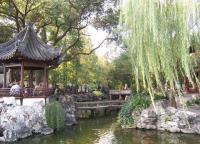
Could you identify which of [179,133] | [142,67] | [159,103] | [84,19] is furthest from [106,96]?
[142,67]

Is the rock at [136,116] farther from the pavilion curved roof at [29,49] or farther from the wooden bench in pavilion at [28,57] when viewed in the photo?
the pavilion curved roof at [29,49]

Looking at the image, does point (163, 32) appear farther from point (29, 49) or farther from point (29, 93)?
point (29, 49)

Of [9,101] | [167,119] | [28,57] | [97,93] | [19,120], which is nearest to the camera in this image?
[19,120]

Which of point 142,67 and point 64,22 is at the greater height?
point 64,22

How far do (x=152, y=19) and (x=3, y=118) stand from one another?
1082 cm

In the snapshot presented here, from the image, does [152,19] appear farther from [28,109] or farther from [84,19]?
[84,19]

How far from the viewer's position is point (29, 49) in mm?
20453

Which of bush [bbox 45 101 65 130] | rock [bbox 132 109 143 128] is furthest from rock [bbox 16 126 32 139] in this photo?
rock [bbox 132 109 143 128]

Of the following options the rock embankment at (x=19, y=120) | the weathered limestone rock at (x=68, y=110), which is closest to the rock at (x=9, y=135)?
the rock embankment at (x=19, y=120)

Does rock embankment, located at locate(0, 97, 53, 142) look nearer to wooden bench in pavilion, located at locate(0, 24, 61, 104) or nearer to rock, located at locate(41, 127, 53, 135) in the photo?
rock, located at locate(41, 127, 53, 135)

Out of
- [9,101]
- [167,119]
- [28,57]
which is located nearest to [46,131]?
[9,101]

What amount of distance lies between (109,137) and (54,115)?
11.3 feet

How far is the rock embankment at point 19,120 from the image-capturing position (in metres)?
16.5

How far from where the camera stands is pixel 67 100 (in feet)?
A: 75.5
